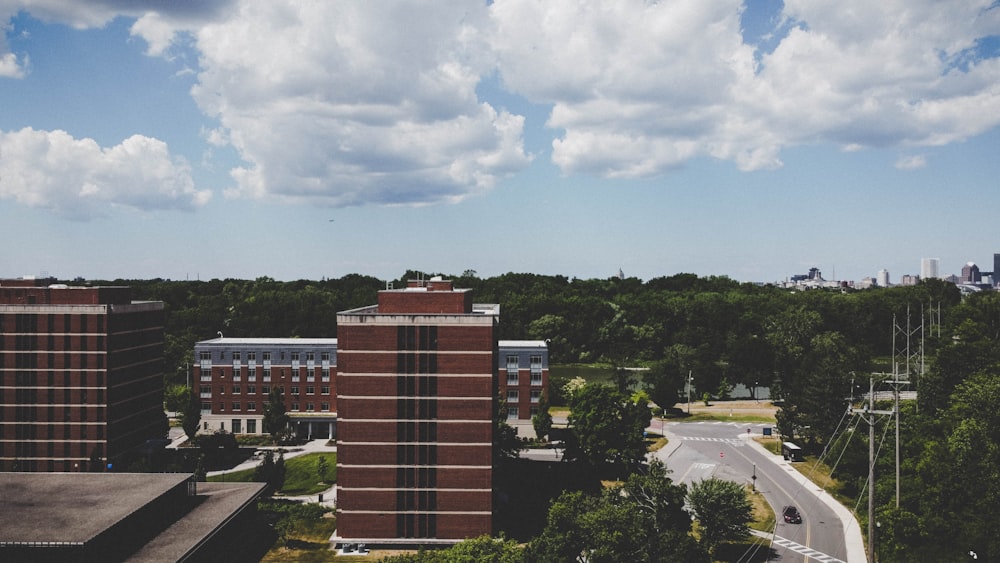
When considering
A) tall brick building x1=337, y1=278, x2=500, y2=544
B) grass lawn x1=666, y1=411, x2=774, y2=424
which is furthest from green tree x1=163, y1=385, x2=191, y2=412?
grass lawn x1=666, y1=411, x2=774, y2=424

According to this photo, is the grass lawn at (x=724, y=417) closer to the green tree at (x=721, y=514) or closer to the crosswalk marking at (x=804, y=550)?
the crosswalk marking at (x=804, y=550)

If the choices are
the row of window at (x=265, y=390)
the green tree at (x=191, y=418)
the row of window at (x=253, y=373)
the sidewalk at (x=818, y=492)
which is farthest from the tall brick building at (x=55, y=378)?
the sidewalk at (x=818, y=492)

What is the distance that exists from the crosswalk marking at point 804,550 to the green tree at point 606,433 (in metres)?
18.7

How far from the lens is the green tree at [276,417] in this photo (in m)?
95.3

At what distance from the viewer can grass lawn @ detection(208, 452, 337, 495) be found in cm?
7819

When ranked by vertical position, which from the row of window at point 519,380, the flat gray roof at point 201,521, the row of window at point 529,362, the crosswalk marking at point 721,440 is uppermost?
the row of window at point 529,362

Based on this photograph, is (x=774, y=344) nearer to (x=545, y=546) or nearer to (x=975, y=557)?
(x=975, y=557)

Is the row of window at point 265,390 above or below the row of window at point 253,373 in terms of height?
below

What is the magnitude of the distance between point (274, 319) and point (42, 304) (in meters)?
92.5

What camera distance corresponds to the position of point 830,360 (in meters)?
91.5

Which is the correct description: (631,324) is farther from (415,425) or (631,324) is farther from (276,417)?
(415,425)

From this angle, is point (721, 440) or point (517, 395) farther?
point (517, 395)

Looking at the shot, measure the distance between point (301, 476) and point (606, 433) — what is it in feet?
117

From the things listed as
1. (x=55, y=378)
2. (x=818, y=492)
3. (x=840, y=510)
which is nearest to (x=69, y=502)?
(x=55, y=378)
